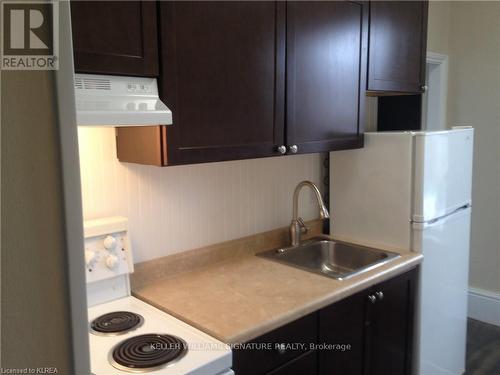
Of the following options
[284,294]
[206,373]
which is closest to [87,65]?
[206,373]

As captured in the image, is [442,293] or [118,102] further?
[442,293]

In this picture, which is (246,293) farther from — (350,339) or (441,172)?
(441,172)

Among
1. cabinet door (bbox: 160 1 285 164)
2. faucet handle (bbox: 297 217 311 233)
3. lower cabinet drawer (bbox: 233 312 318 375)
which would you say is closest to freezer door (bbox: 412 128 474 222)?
faucet handle (bbox: 297 217 311 233)

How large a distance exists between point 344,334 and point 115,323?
89cm

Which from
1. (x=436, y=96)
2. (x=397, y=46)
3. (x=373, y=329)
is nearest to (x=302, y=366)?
(x=373, y=329)

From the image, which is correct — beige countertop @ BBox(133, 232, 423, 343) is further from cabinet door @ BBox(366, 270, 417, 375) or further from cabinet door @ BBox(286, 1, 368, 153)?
cabinet door @ BBox(286, 1, 368, 153)

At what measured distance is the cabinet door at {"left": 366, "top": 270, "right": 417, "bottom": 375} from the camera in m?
2.00

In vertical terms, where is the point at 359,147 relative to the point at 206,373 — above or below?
above

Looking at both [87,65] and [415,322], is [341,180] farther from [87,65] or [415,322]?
[87,65]

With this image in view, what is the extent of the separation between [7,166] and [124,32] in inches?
36.1

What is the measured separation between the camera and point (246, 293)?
5.66 ft

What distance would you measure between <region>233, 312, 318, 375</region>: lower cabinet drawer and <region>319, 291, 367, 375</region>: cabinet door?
76 mm

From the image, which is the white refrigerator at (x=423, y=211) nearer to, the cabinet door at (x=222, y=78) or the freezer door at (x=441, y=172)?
the freezer door at (x=441, y=172)

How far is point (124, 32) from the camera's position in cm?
135
